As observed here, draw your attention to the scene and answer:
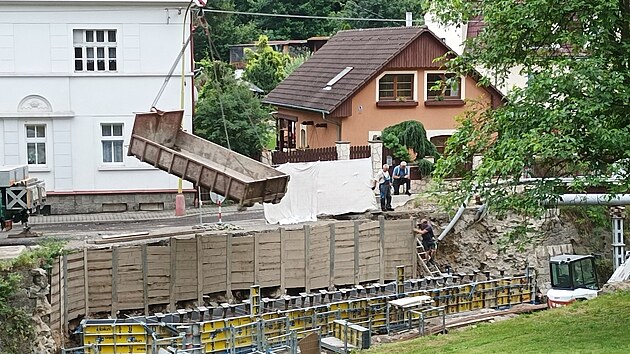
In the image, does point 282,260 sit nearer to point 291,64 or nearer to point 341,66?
point 341,66

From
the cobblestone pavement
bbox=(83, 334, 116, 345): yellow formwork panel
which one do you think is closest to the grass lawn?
bbox=(83, 334, 116, 345): yellow formwork panel

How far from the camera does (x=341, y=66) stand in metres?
41.7

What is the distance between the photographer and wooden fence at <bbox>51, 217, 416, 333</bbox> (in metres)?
25.0

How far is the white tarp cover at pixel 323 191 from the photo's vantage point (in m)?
30.4

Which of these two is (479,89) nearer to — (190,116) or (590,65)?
(190,116)

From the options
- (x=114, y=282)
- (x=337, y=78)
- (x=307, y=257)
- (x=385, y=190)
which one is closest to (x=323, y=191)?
(x=385, y=190)

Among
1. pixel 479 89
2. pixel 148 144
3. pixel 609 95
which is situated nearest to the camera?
pixel 609 95

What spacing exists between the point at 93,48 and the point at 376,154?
416 inches

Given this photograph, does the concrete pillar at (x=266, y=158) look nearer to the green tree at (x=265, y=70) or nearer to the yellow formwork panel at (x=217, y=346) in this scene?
the yellow formwork panel at (x=217, y=346)

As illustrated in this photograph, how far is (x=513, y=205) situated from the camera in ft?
54.5

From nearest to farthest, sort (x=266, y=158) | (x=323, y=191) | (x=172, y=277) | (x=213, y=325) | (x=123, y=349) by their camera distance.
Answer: (x=123, y=349), (x=213, y=325), (x=172, y=277), (x=323, y=191), (x=266, y=158)

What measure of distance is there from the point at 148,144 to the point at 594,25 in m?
12.3

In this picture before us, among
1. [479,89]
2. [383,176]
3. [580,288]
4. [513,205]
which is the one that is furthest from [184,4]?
[513,205]

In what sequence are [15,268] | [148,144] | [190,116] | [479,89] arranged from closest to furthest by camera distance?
1. [15,268]
2. [148,144]
3. [190,116]
4. [479,89]
